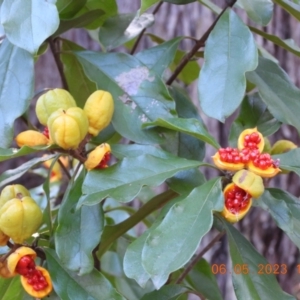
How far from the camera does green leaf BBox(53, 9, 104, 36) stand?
0.72 m

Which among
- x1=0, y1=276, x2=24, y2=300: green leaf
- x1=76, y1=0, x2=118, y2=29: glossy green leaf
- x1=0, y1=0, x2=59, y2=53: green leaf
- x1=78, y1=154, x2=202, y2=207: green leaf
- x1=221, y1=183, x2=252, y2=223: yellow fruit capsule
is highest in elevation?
x1=0, y1=0, x2=59, y2=53: green leaf

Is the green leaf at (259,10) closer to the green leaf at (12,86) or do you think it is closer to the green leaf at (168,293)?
the green leaf at (12,86)

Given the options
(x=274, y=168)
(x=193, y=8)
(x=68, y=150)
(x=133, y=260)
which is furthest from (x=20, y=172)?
(x=193, y=8)

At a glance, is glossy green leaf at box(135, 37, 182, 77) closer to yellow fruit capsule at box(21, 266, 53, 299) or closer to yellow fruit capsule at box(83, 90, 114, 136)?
yellow fruit capsule at box(83, 90, 114, 136)

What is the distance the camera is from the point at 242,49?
60 centimetres

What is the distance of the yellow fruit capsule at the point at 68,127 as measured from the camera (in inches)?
21.3

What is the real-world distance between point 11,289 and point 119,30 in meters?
0.44

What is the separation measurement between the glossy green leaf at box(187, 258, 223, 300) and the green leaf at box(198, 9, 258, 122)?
0.41 metres

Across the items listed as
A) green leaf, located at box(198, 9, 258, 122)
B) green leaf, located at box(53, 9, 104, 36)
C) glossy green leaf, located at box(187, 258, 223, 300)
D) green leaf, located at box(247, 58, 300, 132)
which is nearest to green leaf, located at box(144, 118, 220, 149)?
green leaf, located at box(198, 9, 258, 122)

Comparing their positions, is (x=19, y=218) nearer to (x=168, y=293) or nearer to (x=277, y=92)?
(x=168, y=293)

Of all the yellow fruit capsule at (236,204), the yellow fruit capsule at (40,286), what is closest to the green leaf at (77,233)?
the yellow fruit capsule at (40,286)

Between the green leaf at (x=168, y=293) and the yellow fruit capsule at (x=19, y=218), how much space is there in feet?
0.72

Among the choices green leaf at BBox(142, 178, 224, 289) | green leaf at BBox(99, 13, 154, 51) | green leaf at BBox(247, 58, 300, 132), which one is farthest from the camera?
green leaf at BBox(99, 13, 154, 51)

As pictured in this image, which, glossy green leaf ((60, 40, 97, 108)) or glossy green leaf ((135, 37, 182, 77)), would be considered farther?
glossy green leaf ((60, 40, 97, 108))
